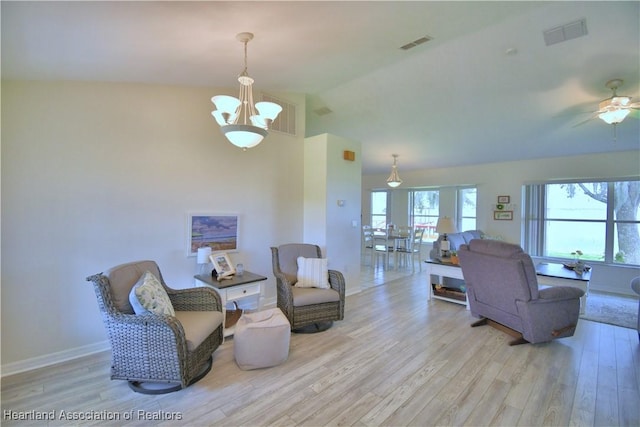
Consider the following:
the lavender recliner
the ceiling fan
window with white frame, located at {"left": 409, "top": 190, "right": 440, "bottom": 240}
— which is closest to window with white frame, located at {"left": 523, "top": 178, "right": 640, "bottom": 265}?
window with white frame, located at {"left": 409, "top": 190, "right": 440, "bottom": 240}

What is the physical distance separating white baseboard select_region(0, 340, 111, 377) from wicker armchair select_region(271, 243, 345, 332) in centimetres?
184

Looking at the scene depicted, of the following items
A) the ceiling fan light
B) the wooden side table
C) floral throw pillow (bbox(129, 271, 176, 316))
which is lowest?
the wooden side table

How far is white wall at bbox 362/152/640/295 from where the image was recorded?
16.6 feet

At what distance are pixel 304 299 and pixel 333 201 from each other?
1765mm

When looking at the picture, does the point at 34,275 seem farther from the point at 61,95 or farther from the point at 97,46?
the point at 97,46

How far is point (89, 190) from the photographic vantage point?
2770mm

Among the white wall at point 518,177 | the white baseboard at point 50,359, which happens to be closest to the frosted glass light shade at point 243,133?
the white baseboard at point 50,359

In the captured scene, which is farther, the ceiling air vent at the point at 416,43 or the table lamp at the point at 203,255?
the table lamp at the point at 203,255

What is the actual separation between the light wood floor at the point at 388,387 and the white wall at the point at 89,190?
1.75ft

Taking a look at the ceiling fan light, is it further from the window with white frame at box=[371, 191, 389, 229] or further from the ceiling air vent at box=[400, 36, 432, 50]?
the window with white frame at box=[371, 191, 389, 229]

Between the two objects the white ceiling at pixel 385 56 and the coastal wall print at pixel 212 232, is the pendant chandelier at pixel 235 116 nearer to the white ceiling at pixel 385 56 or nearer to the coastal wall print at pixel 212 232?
the white ceiling at pixel 385 56

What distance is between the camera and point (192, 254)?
11.1ft

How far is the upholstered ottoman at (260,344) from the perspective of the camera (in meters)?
2.48

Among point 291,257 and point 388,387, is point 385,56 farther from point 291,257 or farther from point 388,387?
point 388,387
